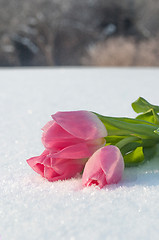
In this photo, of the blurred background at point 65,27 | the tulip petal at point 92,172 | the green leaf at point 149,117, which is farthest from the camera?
the blurred background at point 65,27

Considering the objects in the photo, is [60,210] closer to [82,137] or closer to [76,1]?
[82,137]

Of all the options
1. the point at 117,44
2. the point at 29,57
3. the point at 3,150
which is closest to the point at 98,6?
the point at 29,57

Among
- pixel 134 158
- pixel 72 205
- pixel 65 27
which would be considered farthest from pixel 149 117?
pixel 65 27

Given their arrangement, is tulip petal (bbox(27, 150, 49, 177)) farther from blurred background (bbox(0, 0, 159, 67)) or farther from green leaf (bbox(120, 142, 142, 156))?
blurred background (bbox(0, 0, 159, 67))

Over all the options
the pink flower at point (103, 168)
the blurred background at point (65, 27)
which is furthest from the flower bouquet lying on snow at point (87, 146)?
the blurred background at point (65, 27)

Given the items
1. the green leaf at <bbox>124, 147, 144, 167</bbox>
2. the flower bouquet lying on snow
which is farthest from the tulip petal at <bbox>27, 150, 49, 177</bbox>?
the green leaf at <bbox>124, 147, 144, 167</bbox>

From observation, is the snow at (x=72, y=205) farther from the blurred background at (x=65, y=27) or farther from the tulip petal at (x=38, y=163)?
the blurred background at (x=65, y=27)
